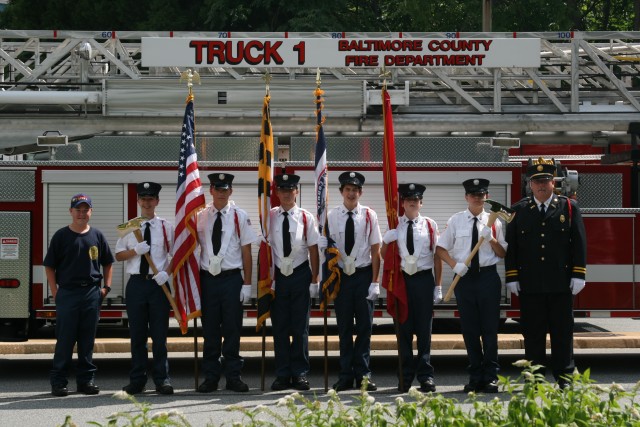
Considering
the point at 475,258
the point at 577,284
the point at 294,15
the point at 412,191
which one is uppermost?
the point at 294,15

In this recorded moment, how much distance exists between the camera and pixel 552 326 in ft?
33.6

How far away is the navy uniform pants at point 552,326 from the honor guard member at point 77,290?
12.4 ft

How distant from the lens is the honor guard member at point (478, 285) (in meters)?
10.2

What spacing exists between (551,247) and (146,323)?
3.59 metres

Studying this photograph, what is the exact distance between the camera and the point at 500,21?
29.1 meters

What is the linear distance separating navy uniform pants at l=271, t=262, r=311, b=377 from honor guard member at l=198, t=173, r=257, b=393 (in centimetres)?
32

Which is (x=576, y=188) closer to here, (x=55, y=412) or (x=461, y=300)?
(x=461, y=300)

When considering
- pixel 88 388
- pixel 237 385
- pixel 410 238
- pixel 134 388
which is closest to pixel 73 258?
pixel 88 388

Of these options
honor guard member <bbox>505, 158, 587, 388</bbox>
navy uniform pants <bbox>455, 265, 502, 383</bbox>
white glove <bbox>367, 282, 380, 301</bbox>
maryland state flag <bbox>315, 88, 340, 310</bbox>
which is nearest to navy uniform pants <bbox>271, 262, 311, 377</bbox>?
maryland state flag <bbox>315, 88, 340, 310</bbox>

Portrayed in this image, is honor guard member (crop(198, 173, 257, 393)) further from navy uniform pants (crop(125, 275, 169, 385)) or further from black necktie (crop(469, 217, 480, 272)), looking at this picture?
black necktie (crop(469, 217, 480, 272))

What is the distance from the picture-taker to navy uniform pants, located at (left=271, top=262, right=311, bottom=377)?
10.5 meters

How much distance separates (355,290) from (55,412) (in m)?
2.78

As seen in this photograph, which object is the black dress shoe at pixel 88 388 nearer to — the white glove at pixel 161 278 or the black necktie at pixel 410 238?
the white glove at pixel 161 278

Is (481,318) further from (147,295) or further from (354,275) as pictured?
(147,295)
